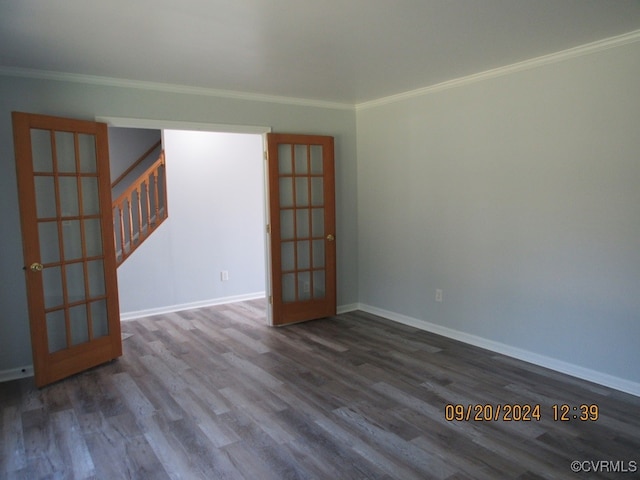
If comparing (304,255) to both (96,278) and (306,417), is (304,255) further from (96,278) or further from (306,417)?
(306,417)

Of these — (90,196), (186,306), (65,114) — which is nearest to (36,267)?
(90,196)

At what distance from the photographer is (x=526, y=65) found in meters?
3.45

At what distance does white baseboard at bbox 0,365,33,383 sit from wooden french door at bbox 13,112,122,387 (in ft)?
1.12

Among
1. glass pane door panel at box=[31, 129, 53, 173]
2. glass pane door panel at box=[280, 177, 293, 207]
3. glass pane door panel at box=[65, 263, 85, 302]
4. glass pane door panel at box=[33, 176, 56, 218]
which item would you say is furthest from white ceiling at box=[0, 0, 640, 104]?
glass pane door panel at box=[65, 263, 85, 302]

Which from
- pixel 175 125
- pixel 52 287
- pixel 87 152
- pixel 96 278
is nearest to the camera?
pixel 52 287

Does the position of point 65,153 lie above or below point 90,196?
above

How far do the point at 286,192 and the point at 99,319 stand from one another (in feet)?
7.26

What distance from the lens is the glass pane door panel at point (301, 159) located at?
4824 mm

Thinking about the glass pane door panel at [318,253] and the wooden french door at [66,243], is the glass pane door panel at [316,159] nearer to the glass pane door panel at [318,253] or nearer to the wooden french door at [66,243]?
the glass pane door panel at [318,253]

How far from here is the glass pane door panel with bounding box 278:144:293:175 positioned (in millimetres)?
4715

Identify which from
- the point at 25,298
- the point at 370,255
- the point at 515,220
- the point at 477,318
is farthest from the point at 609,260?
the point at 25,298

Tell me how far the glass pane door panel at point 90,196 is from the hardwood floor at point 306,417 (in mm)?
1355

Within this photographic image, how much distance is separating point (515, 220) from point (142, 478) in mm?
3231

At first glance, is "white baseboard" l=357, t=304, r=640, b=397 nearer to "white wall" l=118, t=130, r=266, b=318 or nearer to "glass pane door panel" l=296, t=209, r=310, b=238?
"glass pane door panel" l=296, t=209, r=310, b=238
